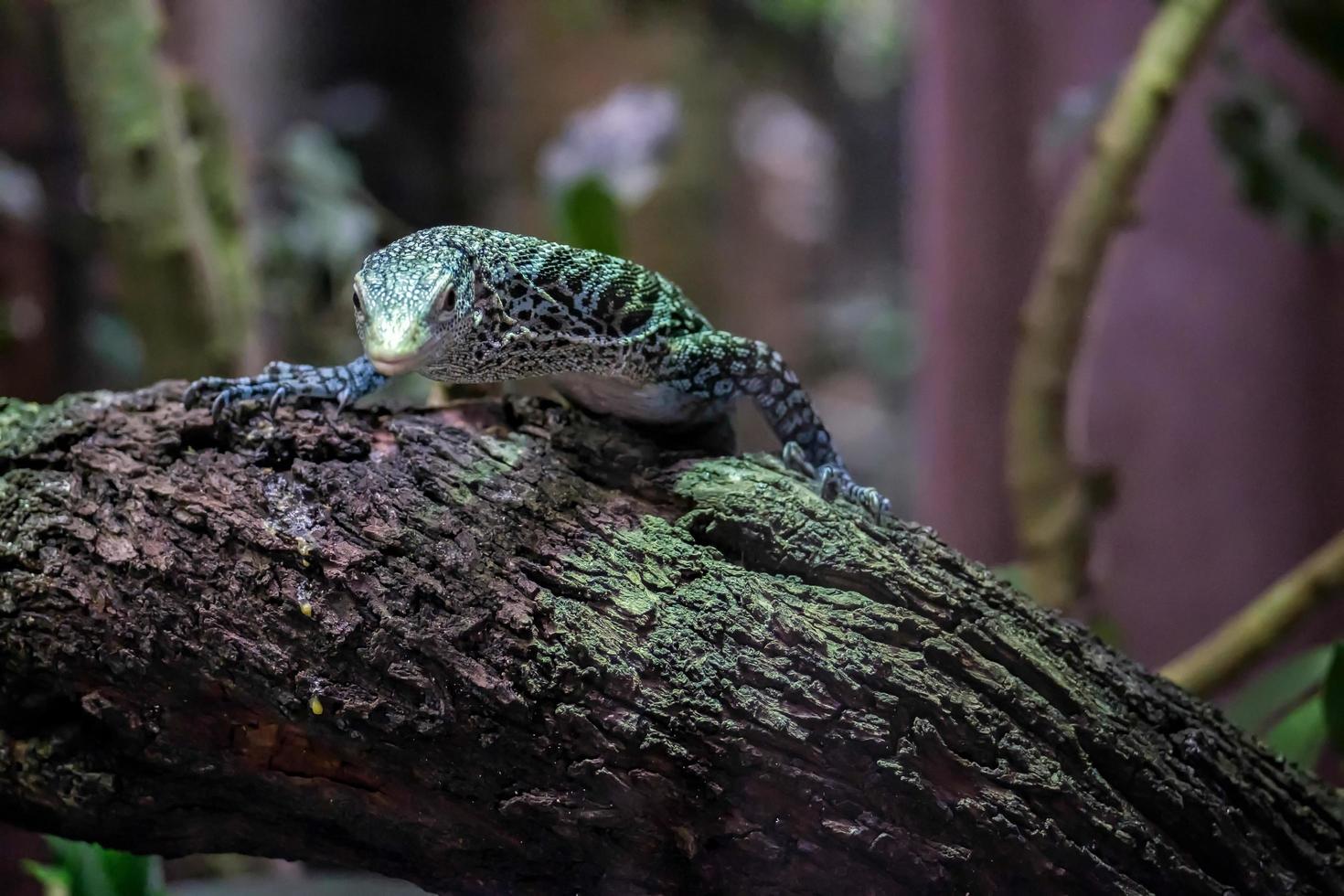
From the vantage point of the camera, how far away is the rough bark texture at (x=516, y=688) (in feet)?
5.24

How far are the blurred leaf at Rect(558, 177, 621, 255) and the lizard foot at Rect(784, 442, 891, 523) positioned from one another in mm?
1040

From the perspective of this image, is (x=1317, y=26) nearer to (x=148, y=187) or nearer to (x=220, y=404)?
(x=220, y=404)

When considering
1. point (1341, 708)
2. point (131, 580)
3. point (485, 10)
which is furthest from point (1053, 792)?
point (485, 10)

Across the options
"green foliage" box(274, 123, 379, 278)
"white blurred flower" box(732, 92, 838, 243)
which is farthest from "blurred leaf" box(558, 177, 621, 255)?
"white blurred flower" box(732, 92, 838, 243)

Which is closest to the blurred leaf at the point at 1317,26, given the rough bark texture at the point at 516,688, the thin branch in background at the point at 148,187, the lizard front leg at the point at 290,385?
the rough bark texture at the point at 516,688

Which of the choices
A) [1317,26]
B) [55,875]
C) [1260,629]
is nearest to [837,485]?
[1260,629]

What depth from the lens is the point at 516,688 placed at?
5.22 ft

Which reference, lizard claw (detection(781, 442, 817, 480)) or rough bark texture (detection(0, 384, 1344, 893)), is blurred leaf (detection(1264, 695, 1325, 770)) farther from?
lizard claw (detection(781, 442, 817, 480))

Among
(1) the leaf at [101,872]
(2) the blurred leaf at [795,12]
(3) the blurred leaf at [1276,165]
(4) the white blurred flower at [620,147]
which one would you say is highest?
(2) the blurred leaf at [795,12]

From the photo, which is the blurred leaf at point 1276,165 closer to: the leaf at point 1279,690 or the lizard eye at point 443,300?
the leaf at point 1279,690

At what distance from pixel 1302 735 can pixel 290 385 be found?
239 centimetres

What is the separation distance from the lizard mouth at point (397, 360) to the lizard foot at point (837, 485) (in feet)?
2.71

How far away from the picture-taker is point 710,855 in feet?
5.38

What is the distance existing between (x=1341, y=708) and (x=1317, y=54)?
217 cm
